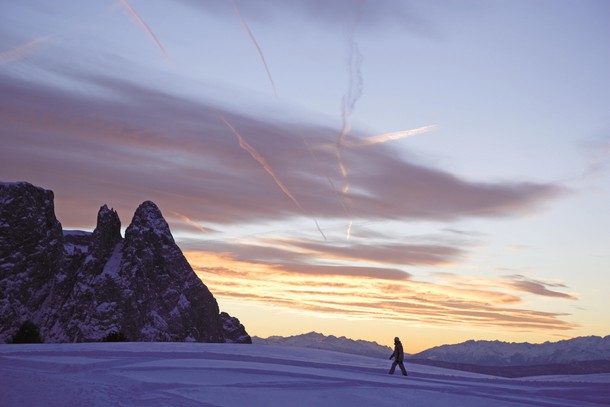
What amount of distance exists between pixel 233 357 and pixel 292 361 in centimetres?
310

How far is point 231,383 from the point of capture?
25266mm

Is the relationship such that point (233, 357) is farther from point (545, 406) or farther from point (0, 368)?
point (545, 406)

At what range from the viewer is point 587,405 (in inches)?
1035

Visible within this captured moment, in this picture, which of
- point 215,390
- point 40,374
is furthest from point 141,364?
point 215,390

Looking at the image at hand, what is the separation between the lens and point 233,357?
113ft

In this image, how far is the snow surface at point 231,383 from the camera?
2194 cm

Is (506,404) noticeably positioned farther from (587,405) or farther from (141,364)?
(141,364)

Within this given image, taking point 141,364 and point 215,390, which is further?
point 141,364

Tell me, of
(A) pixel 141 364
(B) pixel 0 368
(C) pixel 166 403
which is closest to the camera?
(C) pixel 166 403

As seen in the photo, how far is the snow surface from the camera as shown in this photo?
72.0 feet

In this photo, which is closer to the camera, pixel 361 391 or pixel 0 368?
pixel 361 391

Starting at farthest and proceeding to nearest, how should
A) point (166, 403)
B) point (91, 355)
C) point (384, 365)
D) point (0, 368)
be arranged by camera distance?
point (384, 365), point (91, 355), point (0, 368), point (166, 403)

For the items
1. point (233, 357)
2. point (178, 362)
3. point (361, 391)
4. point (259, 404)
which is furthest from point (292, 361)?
point (259, 404)

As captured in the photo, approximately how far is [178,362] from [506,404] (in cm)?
1474
